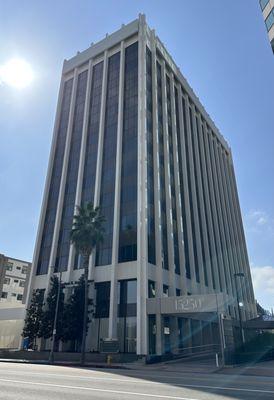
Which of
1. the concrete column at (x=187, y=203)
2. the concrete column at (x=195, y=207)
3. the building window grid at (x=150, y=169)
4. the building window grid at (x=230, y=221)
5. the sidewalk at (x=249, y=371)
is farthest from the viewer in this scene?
the building window grid at (x=230, y=221)

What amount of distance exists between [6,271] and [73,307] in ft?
168

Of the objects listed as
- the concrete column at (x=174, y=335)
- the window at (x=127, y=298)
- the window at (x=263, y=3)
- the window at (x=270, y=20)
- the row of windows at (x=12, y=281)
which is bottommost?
the concrete column at (x=174, y=335)

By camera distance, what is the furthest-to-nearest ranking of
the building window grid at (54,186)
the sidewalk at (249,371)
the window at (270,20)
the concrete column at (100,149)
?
the building window grid at (54,186) → the concrete column at (100,149) → the window at (270,20) → the sidewalk at (249,371)

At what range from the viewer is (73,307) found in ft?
128

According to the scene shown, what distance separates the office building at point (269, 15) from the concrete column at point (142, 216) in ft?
71.9

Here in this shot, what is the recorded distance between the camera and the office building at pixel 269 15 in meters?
28.5

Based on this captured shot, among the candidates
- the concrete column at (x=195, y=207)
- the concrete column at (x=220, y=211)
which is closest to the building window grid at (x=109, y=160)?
the concrete column at (x=195, y=207)

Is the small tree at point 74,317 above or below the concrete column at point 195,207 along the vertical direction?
below

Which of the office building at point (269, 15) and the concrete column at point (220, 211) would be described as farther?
the concrete column at point (220, 211)

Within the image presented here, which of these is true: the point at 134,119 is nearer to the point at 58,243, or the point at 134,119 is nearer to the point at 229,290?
the point at 58,243

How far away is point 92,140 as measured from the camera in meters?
55.3

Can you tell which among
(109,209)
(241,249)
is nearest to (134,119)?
(109,209)

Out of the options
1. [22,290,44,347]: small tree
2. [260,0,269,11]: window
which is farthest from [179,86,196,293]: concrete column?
[260,0,269,11]: window

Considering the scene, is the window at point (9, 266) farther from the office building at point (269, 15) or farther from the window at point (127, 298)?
the office building at point (269, 15)
